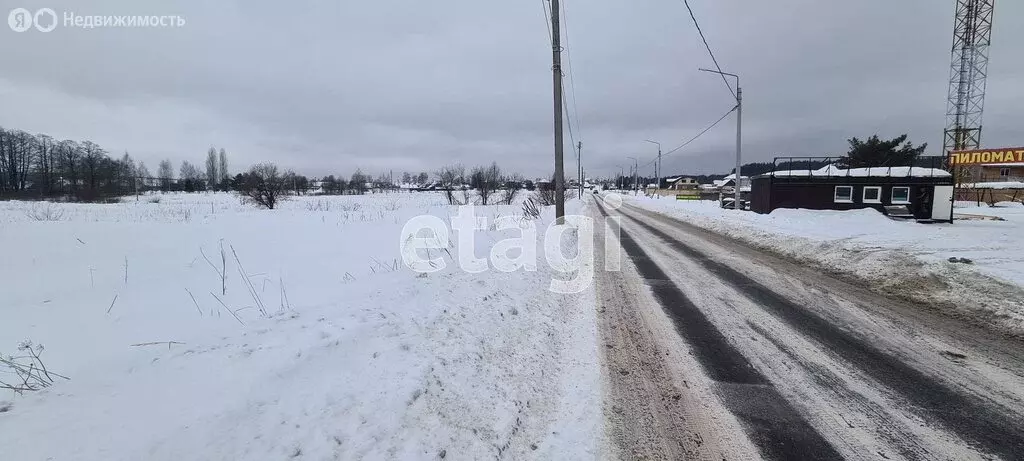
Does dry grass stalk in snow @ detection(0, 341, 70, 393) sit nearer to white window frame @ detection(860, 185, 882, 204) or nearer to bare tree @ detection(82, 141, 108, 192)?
white window frame @ detection(860, 185, 882, 204)

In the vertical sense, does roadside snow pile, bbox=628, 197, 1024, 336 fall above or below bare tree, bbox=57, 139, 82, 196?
below

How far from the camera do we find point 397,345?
3.80 m

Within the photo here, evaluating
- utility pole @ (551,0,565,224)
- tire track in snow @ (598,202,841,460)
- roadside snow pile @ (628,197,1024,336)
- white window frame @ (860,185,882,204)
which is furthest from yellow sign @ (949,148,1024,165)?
tire track in snow @ (598,202,841,460)

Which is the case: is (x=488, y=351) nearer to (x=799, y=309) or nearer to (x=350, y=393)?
(x=350, y=393)

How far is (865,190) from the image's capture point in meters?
20.7

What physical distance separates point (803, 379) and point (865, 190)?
75.5 feet

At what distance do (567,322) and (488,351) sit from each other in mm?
1579

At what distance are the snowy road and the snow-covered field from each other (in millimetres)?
455

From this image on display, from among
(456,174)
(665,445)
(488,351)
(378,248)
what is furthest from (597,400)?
(456,174)

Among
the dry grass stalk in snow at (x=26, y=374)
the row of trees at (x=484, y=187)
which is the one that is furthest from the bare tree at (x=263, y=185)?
the dry grass stalk in snow at (x=26, y=374)

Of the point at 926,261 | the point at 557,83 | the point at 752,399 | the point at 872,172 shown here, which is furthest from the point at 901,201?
the point at 752,399

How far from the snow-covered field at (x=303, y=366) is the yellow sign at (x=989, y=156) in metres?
34.3

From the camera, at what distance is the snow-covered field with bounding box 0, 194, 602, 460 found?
239 cm

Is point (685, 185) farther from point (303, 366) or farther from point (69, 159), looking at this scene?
point (69, 159)
